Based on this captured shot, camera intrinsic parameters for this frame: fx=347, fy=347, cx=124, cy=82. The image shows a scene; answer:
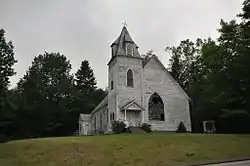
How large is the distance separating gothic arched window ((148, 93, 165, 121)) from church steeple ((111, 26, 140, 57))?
212 inches

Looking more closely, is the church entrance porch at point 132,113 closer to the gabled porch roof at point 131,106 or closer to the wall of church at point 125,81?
the gabled porch roof at point 131,106

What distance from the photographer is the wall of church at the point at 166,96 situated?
127ft

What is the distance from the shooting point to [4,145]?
83.4 ft

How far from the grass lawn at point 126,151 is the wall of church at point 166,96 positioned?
527 inches

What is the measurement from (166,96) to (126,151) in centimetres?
1952

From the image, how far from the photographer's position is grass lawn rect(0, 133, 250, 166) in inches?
749

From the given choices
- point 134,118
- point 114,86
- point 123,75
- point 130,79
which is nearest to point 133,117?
point 134,118

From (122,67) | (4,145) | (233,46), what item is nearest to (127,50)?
(122,67)

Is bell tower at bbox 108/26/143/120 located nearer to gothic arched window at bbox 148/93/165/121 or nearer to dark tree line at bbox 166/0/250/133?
gothic arched window at bbox 148/93/165/121

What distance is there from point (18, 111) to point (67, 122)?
504 inches

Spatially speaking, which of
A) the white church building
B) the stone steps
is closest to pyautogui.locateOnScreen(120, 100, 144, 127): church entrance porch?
the white church building

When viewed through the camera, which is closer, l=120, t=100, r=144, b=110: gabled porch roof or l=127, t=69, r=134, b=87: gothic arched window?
l=120, t=100, r=144, b=110: gabled porch roof

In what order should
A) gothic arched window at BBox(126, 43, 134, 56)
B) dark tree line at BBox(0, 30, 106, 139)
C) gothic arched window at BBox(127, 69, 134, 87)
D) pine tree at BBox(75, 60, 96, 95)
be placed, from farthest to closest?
1. pine tree at BBox(75, 60, 96, 95)
2. dark tree line at BBox(0, 30, 106, 139)
3. gothic arched window at BBox(126, 43, 134, 56)
4. gothic arched window at BBox(127, 69, 134, 87)

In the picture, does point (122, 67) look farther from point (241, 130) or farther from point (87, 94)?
point (87, 94)
